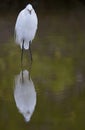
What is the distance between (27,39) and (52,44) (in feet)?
2.15

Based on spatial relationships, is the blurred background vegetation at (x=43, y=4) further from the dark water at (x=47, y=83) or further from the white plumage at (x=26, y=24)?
the white plumage at (x=26, y=24)

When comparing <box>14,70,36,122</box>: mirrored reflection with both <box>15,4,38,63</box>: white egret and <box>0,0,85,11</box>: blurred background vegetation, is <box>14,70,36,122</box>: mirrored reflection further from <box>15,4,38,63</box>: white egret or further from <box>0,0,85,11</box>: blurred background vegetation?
<box>0,0,85,11</box>: blurred background vegetation

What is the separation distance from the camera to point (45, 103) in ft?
11.2

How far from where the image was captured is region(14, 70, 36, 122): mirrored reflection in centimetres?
328

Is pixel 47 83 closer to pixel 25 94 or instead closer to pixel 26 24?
pixel 25 94

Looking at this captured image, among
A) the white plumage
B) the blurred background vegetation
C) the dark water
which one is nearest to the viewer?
the dark water

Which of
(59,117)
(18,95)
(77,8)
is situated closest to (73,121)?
(59,117)

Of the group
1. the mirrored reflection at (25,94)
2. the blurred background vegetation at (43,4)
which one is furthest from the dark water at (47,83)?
the blurred background vegetation at (43,4)

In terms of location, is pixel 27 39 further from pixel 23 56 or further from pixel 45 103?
pixel 45 103

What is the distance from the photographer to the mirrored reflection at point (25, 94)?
129 inches

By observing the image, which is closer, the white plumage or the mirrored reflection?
the mirrored reflection

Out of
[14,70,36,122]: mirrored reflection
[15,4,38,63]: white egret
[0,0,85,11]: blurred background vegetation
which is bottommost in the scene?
[14,70,36,122]: mirrored reflection

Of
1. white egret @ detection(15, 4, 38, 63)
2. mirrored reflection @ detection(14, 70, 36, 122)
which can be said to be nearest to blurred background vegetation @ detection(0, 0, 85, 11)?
white egret @ detection(15, 4, 38, 63)

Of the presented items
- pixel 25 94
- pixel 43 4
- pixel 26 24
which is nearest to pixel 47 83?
pixel 25 94
